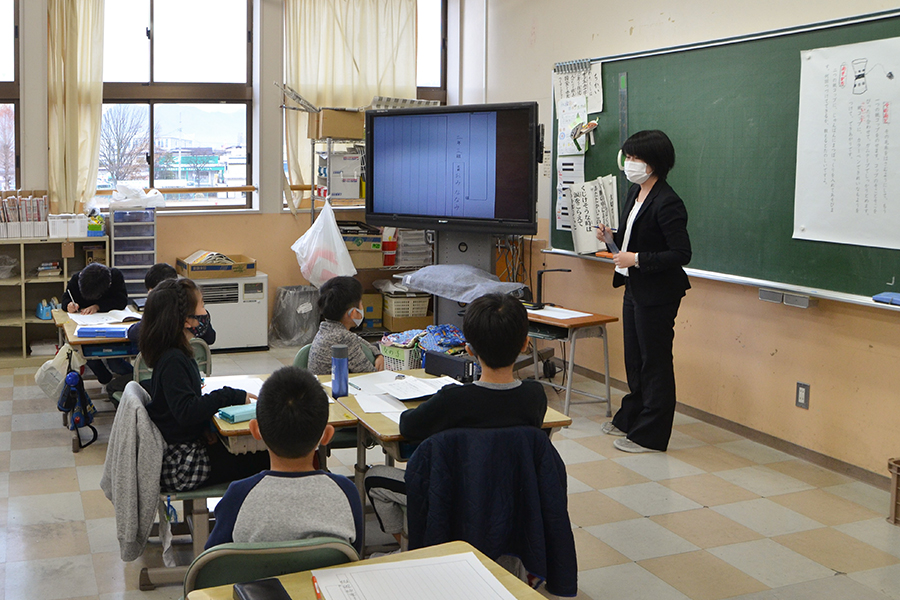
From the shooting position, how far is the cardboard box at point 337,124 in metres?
6.75

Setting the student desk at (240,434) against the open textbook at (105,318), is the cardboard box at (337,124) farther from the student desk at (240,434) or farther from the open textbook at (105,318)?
the student desk at (240,434)

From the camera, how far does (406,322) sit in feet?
23.3

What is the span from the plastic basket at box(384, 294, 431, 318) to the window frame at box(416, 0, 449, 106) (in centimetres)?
187

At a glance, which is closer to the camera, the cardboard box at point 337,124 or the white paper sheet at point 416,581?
the white paper sheet at point 416,581

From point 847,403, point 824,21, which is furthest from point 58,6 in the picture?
point 847,403

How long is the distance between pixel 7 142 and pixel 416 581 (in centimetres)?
603

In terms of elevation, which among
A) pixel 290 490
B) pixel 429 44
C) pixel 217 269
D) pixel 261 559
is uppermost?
pixel 429 44

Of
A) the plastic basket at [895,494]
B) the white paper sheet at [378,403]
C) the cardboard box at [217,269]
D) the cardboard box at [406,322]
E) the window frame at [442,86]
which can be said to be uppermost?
the window frame at [442,86]

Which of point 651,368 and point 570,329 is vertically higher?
point 570,329

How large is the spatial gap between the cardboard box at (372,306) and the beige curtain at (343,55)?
3.76 feet

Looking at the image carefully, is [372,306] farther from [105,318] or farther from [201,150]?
[105,318]

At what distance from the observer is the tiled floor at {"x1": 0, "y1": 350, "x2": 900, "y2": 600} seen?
118 inches

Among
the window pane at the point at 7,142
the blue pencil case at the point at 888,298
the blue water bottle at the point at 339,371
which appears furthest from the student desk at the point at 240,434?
the window pane at the point at 7,142

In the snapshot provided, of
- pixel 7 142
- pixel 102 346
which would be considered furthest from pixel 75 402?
pixel 7 142
